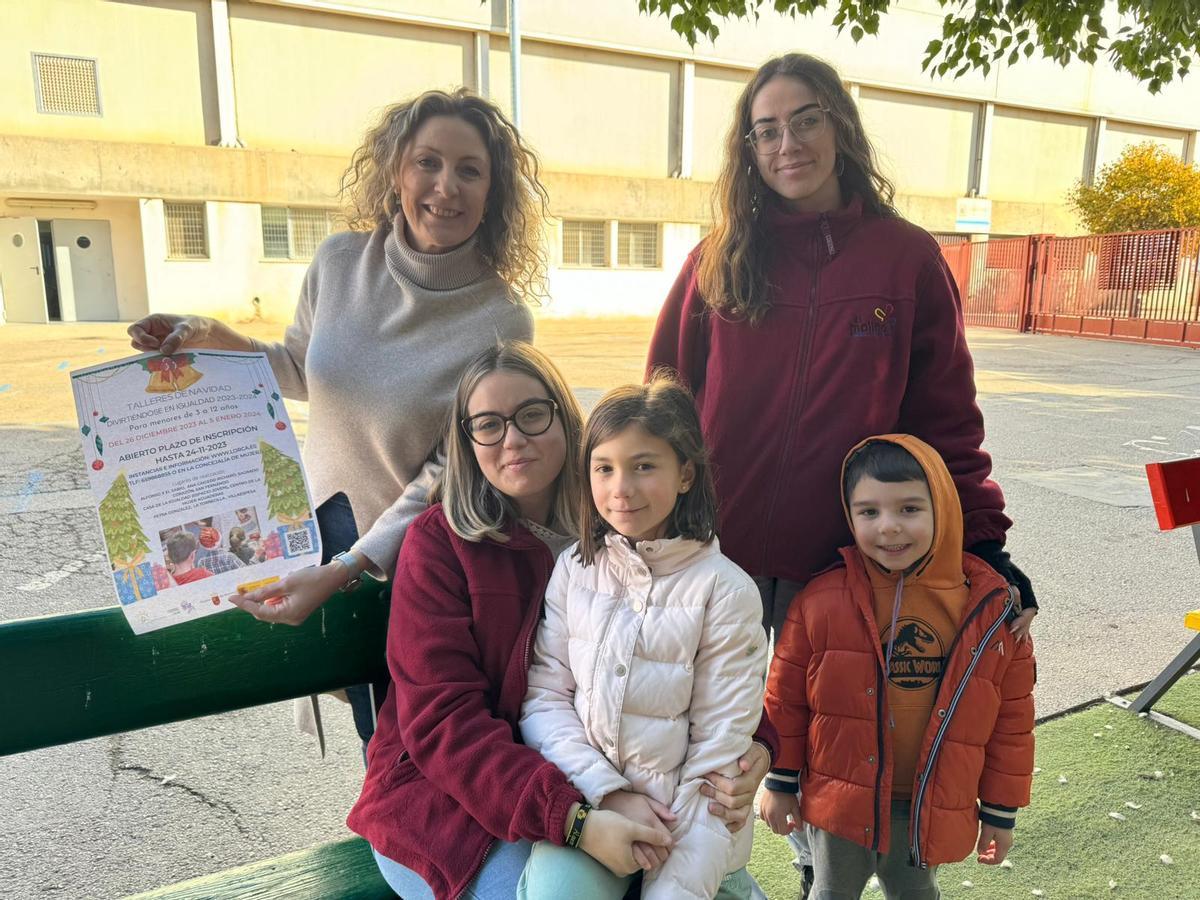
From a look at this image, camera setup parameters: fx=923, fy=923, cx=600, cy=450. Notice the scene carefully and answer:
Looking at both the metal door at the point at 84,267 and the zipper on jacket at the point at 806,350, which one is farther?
the metal door at the point at 84,267

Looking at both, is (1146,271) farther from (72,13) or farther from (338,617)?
(72,13)

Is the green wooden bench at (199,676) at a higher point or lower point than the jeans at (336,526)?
lower

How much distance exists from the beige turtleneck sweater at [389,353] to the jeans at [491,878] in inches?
26.5

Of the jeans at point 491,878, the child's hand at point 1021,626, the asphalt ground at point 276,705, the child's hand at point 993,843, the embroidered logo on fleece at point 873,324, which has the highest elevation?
the embroidered logo on fleece at point 873,324

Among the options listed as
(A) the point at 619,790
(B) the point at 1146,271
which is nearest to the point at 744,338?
(A) the point at 619,790

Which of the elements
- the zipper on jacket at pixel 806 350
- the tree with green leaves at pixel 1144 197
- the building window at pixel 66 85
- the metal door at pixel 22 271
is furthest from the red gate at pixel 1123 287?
the metal door at pixel 22 271

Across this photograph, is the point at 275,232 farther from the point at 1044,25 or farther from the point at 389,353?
the point at 389,353

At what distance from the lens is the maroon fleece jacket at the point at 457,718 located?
4.89 feet

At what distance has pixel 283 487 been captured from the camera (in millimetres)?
1765

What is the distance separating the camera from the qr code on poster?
5.81 ft

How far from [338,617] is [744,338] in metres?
1.06

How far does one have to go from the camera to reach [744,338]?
209 centimetres

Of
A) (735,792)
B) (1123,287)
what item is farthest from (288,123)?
(735,792)

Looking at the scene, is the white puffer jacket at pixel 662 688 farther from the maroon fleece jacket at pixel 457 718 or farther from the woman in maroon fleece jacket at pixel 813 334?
the woman in maroon fleece jacket at pixel 813 334
